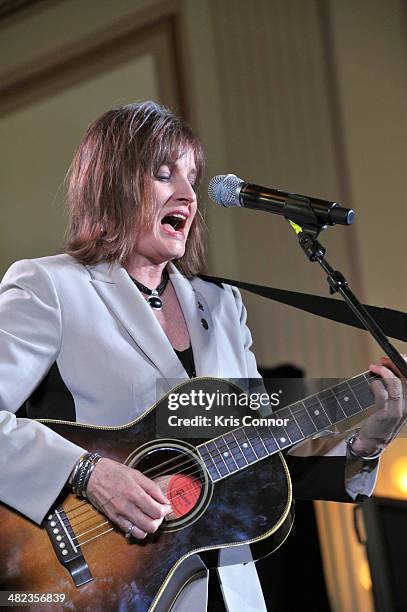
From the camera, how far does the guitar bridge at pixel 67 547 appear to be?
1.60m

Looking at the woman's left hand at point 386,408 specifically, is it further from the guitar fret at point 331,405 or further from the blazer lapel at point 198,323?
the blazer lapel at point 198,323

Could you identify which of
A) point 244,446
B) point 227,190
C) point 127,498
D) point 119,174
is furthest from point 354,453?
point 119,174

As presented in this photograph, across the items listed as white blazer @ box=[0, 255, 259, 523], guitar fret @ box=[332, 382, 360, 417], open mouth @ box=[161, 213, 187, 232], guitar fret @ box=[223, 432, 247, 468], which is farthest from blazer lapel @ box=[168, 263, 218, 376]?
guitar fret @ box=[332, 382, 360, 417]

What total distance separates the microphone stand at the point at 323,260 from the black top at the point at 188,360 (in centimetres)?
48

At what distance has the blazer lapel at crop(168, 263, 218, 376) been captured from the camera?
1.95m

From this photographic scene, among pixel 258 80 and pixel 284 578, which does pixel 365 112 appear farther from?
Result: pixel 284 578

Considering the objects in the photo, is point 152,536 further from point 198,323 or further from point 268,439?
point 198,323

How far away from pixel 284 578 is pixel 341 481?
1029mm

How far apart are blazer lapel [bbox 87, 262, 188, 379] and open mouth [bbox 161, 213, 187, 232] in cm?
16

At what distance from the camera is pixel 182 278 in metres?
2.19

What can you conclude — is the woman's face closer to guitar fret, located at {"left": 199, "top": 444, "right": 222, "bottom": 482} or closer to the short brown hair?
the short brown hair

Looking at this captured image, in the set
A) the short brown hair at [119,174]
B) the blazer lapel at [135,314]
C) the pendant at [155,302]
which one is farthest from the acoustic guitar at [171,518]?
the short brown hair at [119,174]

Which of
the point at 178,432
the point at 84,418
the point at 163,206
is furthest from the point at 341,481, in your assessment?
the point at 163,206

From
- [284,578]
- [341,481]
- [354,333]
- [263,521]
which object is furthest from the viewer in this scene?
[354,333]
